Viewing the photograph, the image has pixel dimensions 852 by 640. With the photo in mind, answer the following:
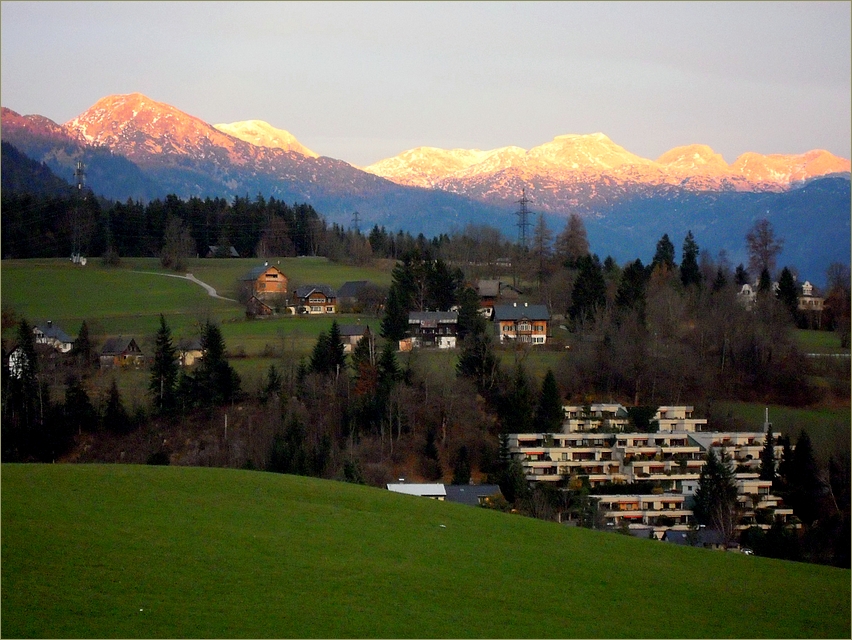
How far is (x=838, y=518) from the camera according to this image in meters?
29.1

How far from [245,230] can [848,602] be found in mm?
→ 68604

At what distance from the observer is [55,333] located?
4269 centimetres

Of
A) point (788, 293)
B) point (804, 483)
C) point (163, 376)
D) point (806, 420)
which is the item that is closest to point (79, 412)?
point (163, 376)

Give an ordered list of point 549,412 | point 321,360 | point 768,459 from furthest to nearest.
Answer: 1. point 321,360
2. point 549,412
3. point 768,459

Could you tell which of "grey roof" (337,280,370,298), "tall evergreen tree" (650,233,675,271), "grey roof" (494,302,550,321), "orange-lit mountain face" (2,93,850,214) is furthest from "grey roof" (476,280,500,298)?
"orange-lit mountain face" (2,93,850,214)

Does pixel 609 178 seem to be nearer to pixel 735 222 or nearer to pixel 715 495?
pixel 735 222

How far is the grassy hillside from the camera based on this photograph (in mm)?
10945

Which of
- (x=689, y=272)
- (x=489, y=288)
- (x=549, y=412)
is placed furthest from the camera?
(x=689, y=272)

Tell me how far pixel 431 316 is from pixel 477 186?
145m

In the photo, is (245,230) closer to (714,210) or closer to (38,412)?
(38,412)

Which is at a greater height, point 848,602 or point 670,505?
point 848,602

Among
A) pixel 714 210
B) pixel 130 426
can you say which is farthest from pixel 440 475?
pixel 714 210

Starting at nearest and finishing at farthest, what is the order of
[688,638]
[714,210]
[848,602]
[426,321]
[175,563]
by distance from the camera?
[688,638]
[175,563]
[848,602]
[426,321]
[714,210]

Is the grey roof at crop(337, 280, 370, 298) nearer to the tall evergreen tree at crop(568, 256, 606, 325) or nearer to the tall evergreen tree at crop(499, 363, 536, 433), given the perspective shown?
the tall evergreen tree at crop(568, 256, 606, 325)
